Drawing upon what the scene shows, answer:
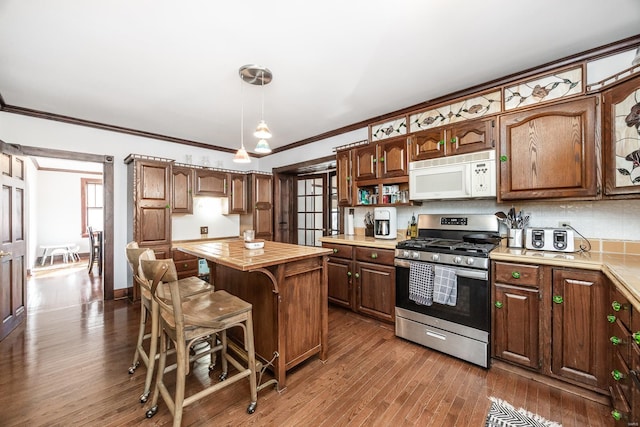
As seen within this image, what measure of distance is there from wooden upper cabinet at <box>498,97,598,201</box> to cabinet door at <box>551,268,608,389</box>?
0.68m

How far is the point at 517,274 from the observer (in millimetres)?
1975

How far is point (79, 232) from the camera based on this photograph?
6992mm

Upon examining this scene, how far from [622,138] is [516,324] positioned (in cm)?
148

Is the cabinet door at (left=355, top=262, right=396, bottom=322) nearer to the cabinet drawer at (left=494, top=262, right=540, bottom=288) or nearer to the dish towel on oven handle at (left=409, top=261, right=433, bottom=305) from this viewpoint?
the dish towel on oven handle at (left=409, top=261, right=433, bottom=305)

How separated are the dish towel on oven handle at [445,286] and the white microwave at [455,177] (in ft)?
2.55

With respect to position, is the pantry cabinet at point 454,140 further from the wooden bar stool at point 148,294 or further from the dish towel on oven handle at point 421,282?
the wooden bar stool at point 148,294

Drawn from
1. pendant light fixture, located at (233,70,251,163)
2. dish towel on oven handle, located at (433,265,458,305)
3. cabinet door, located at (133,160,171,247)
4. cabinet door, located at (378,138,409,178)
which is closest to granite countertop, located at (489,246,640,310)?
dish towel on oven handle, located at (433,265,458,305)

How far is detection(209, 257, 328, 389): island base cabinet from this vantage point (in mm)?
1864

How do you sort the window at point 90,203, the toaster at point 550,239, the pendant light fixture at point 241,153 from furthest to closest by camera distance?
the window at point 90,203 → the pendant light fixture at point 241,153 → the toaster at point 550,239

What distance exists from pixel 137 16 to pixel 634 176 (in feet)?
11.3

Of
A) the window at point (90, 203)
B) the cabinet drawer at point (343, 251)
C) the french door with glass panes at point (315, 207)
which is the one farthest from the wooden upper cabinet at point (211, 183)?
the window at point (90, 203)

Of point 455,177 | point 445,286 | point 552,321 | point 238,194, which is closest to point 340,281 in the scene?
point 445,286

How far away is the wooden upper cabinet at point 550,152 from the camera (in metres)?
1.96

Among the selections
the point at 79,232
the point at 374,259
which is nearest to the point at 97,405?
the point at 374,259
